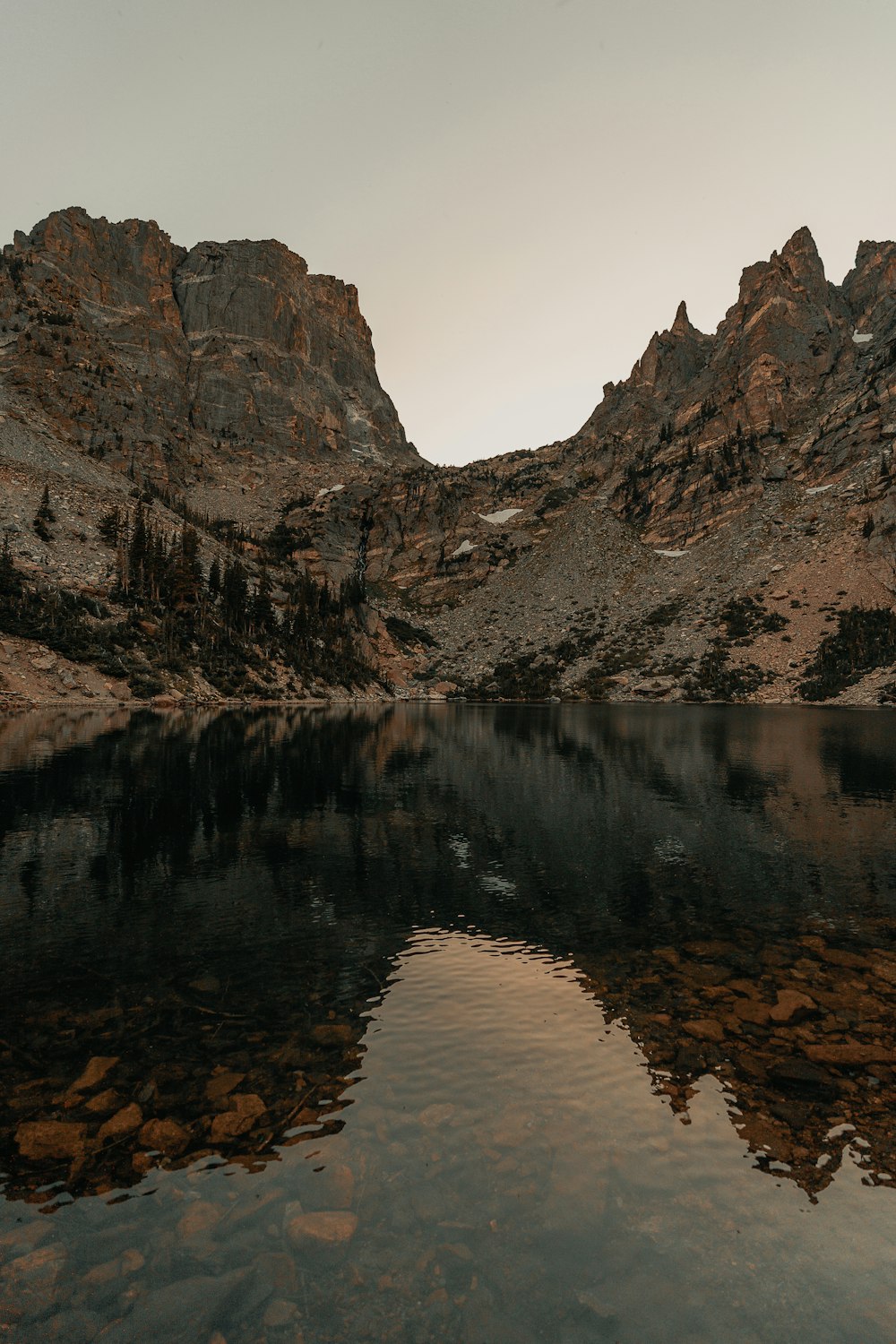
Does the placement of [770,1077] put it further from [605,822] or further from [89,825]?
[89,825]

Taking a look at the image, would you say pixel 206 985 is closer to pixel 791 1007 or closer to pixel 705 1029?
pixel 705 1029

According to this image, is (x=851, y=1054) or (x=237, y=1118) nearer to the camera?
(x=237, y=1118)

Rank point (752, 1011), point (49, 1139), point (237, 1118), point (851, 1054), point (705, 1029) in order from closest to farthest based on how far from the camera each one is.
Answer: point (49, 1139)
point (237, 1118)
point (851, 1054)
point (705, 1029)
point (752, 1011)

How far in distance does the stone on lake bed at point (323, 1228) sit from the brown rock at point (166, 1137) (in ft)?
6.20

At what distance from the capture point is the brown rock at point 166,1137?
7590 mm

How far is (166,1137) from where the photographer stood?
7.81 m

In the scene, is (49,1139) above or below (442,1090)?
above

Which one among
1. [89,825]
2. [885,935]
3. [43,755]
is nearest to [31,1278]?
[885,935]

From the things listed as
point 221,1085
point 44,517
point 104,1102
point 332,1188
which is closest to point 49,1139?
point 104,1102

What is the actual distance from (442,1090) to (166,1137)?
11.6 ft

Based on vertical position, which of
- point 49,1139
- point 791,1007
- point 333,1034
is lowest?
point 791,1007

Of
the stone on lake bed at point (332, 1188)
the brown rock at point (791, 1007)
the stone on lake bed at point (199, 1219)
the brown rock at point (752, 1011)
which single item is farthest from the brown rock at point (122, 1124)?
the brown rock at point (791, 1007)

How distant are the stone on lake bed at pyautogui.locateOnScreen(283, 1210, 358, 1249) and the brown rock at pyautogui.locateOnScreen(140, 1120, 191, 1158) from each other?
6.20 ft

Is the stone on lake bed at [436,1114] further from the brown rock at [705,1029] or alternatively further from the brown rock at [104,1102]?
the brown rock at [705,1029]
